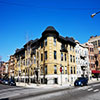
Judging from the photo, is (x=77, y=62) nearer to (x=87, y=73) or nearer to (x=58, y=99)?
(x=87, y=73)

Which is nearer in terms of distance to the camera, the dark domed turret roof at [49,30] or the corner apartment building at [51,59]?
the corner apartment building at [51,59]

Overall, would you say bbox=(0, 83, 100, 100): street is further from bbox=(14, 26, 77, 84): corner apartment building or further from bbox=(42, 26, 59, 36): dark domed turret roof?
bbox=(42, 26, 59, 36): dark domed turret roof

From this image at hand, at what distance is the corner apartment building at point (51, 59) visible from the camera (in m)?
31.1

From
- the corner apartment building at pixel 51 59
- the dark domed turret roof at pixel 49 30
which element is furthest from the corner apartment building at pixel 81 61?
the dark domed turret roof at pixel 49 30

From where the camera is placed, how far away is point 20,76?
46.5m

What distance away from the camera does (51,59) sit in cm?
3102

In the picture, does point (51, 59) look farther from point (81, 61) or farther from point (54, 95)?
point (54, 95)

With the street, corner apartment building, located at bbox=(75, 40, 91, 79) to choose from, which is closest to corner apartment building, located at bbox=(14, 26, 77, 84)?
corner apartment building, located at bbox=(75, 40, 91, 79)

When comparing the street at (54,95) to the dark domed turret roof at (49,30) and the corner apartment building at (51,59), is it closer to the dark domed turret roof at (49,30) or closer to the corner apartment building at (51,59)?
the corner apartment building at (51,59)

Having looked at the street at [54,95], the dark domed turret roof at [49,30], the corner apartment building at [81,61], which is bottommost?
the street at [54,95]

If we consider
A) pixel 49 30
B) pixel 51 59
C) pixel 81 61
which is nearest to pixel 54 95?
pixel 51 59

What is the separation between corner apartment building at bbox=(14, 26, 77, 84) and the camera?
31.1m

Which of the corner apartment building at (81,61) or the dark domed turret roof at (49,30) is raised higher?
the dark domed turret roof at (49,30)

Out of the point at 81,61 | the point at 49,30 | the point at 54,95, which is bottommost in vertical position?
the point at 54,95
